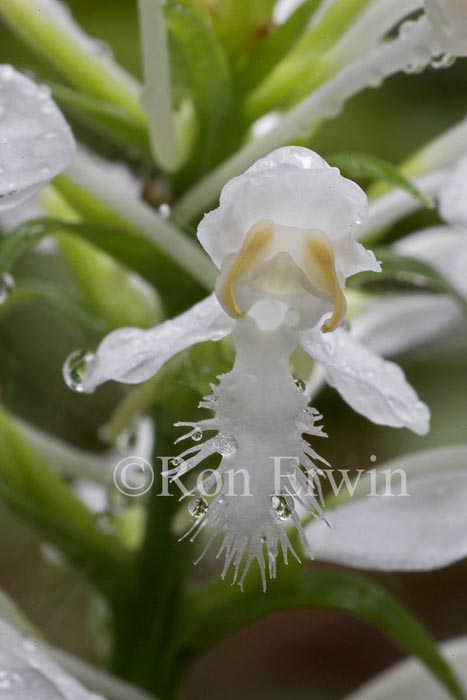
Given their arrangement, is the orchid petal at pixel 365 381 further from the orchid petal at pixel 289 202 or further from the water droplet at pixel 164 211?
the water droplet at pixel 164 211

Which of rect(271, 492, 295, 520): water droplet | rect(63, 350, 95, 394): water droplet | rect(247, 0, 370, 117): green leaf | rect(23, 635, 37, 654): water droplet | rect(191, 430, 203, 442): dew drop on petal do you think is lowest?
rect(23, 635, 37, 654): water droplet

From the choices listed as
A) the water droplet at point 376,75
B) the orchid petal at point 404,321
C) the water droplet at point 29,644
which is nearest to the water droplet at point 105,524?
the water droplet at point 29,644

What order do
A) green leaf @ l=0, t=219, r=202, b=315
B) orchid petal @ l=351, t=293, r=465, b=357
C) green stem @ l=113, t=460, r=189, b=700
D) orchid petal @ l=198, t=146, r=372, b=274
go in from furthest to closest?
orchid petal @ l=351, t=293, r=465, b=357, green stem @ l=113, t=460, r=189, b=700, green leaf @ l=0, t=219, r=202, b=315, orchid petal @ l=198, t=146, r=372, b=274

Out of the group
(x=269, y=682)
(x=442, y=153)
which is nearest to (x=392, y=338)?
(x=442, y=153)

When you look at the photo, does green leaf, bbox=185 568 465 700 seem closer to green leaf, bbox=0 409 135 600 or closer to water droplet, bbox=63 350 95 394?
green leaf, bbox=0 409 135 600

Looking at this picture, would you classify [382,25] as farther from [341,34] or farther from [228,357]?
[228,357]

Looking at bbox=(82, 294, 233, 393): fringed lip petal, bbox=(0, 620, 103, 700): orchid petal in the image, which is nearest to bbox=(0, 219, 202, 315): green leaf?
bbox=(82, 294, 233, 393): fringed lip petal
